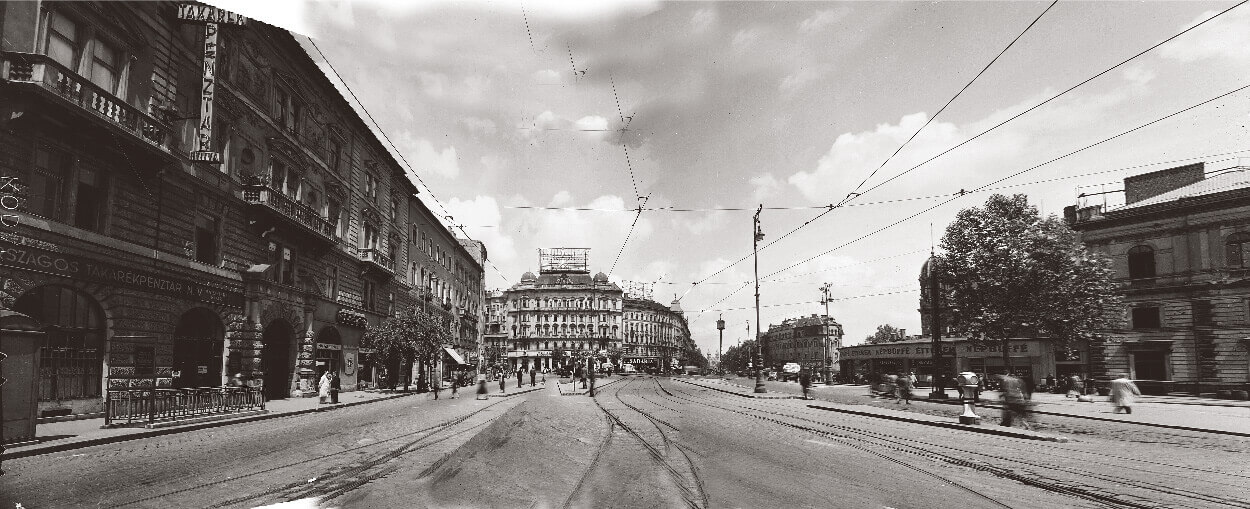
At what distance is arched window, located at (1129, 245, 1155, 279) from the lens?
39688mm

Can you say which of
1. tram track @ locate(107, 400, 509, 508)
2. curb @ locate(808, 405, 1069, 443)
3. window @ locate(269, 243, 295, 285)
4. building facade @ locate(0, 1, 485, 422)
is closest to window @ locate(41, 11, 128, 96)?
building facade @ locate(0, 1, 485, 422)

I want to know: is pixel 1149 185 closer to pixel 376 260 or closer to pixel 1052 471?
pixel 1052 471

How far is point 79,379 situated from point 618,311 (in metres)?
9.75

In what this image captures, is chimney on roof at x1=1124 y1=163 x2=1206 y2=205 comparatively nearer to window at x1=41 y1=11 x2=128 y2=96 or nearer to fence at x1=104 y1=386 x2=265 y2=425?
fence at x1=104 y1=386 x2=265 y2=425

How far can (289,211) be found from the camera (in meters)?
25.5

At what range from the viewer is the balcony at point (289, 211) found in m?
22.6

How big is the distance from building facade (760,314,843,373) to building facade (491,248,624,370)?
121m

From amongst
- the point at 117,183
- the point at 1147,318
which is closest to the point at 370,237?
the point at 117,183

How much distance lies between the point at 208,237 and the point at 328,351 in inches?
704

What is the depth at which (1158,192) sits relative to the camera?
39.6 metres

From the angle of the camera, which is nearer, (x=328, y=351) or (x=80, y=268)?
(x=80, y=268)

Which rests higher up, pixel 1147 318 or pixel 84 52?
pixel 84 52

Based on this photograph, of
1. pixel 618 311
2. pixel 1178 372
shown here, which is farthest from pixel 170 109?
pixel 1178 372

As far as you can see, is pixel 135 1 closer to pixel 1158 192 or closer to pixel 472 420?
pixel 472 420
